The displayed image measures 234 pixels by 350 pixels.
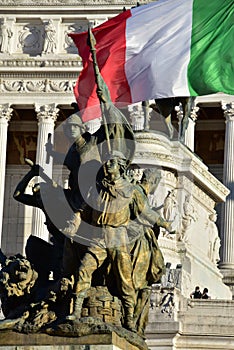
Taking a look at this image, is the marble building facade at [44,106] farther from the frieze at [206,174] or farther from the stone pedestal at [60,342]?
the stone pedestal at [60,342]

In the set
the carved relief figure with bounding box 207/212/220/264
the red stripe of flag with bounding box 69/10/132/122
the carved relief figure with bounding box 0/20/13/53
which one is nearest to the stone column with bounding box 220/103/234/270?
the carved relief figure with bounding box 0/20/13/53

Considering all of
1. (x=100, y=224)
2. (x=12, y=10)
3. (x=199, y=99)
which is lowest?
(x=100, y=224)

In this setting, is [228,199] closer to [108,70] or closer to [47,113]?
[47,113]

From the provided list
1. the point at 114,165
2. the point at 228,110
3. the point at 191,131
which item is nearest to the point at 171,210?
the point at 114,165

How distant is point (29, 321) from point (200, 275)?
15806 mm

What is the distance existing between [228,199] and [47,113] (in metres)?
11.2

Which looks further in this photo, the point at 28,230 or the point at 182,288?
the point at 28,230

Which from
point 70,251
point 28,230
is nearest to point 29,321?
point 70,251

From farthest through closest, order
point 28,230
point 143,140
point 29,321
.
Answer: point 28,230, point 143,140, point 29,321

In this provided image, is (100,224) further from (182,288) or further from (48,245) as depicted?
(182,288)

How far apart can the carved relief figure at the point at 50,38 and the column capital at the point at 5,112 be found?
3568mm

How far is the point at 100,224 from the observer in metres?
19.0

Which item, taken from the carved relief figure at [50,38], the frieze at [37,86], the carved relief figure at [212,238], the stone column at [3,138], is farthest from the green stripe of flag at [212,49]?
the carved relief figure at [50,38]

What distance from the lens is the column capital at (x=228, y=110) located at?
7738cm
